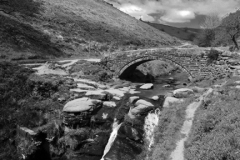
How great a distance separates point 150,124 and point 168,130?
1705 millimetres

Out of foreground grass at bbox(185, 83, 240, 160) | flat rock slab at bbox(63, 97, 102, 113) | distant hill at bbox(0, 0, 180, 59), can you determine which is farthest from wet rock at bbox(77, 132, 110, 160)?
distant hill at bbox(0, 0, 180, 59)

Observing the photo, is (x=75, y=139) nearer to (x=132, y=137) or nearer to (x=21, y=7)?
(x=132, y=137)

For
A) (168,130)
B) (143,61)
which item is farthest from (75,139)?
(143,61)

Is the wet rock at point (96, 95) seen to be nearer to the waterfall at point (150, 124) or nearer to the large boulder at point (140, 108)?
the large boulder at point (140, 108)

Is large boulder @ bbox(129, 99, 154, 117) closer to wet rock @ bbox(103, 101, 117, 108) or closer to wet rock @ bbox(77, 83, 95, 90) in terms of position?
wet rock @ bbox(103, 101, 117, 108)

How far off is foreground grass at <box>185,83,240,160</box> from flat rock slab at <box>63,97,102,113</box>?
257 inches

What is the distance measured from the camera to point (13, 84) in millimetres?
12922

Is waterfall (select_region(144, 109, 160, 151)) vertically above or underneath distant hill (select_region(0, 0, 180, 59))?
underneath

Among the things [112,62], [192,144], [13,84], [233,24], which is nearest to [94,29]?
[112,62]

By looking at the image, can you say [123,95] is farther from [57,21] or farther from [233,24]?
[57,21]

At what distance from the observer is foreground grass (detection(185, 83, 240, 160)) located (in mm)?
5367

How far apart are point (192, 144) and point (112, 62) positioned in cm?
1540

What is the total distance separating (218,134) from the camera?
6.30 meters

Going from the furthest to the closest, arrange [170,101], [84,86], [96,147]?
[84,86], [170,101], [96,147]
